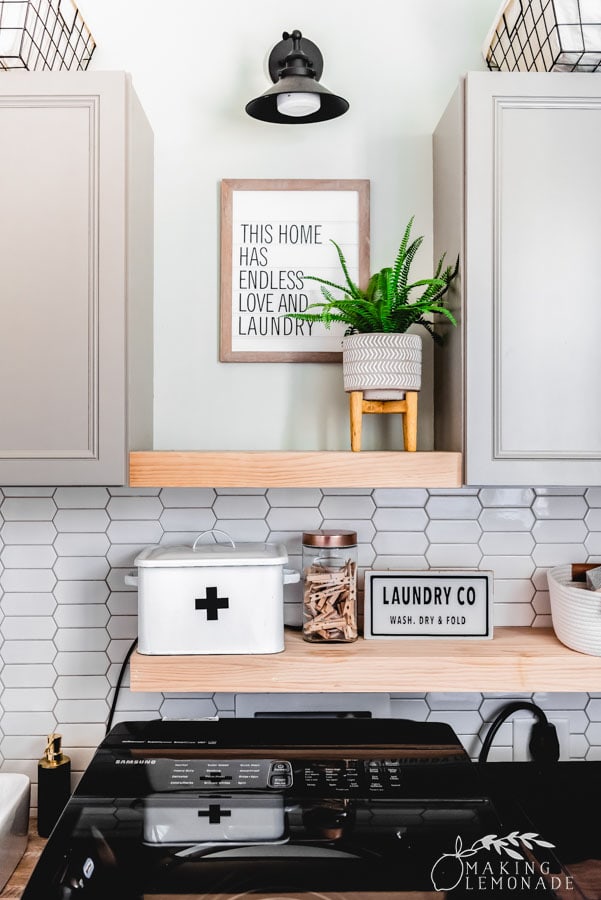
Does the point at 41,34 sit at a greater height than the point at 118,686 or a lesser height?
greater

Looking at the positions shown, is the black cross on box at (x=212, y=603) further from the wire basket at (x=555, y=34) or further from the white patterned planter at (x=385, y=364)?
the wire basket at (x=555, y=34)

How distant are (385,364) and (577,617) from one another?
0.61m

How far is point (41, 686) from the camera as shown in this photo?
5.21 feet

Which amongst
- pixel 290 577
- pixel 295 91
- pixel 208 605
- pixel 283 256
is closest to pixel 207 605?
pixel 208 605

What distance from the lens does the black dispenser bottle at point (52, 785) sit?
1.47m

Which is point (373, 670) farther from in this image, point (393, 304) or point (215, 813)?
point (393, 304)

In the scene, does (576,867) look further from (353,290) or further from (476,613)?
(353,290)

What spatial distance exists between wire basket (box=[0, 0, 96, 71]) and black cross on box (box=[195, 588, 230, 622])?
1.00m

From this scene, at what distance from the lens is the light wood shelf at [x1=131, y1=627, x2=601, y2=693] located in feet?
4.28

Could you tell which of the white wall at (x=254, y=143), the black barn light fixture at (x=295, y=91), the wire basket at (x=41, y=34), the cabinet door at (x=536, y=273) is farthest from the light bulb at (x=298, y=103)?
the wire basket at (x=41, y=34)

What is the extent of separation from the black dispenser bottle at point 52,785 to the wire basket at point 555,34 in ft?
5.37

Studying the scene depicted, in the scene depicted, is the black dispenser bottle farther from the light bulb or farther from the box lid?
the light bulb

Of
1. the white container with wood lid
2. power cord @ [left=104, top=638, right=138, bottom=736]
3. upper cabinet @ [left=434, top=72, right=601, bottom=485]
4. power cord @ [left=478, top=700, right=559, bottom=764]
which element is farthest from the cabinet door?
power cord @ [left=104, top=638, right=138, bottom=736]

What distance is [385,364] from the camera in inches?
53.0
